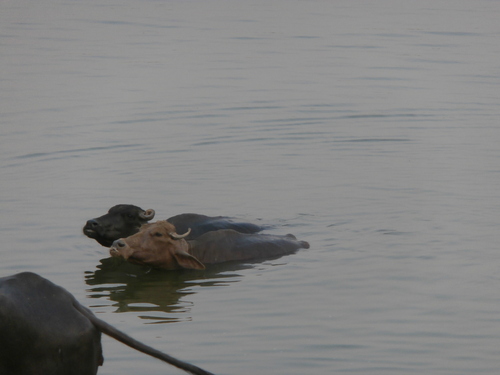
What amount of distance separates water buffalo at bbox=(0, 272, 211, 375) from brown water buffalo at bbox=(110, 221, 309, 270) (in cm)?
427

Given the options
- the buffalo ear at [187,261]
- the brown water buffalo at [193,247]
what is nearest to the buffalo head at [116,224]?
the brown water buffalo at [193,247]

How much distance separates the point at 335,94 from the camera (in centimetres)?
2211

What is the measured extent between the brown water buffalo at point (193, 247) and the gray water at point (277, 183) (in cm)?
24

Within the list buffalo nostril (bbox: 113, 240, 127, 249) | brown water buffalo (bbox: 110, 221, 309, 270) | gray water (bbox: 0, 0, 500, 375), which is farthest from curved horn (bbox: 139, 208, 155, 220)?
Result: buffalo nostril (bbox: 113, 240, 127, 249)

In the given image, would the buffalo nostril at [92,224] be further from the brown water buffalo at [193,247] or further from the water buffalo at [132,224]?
the brown water buffalo at [193,247]

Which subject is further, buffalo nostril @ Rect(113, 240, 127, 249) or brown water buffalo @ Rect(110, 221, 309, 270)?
brown water buffalo @ Rect(110, 221, 309, 270)

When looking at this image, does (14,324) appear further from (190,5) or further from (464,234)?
(190,5)

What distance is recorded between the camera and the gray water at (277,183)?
883cm

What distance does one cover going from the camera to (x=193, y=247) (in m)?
11.4

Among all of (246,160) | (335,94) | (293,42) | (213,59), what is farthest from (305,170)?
(293,42)

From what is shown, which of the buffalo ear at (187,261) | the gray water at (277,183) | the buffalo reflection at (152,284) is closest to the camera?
the gray water at (277,183)

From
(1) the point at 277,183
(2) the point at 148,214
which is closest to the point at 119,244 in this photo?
(2) the point at 148,214

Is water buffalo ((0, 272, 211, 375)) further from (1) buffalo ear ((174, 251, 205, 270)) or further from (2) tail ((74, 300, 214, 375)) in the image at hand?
(1) buffalo ear ((174, 251, 205, 270))

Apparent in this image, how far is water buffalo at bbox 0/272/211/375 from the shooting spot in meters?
5.93
